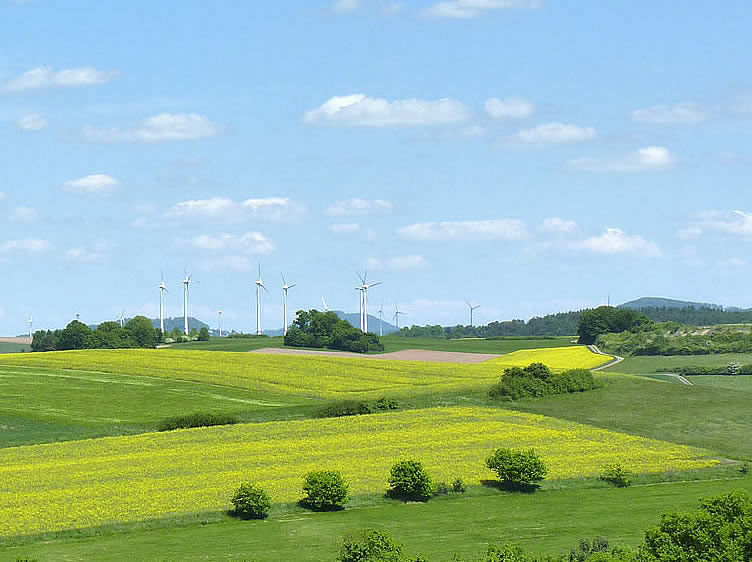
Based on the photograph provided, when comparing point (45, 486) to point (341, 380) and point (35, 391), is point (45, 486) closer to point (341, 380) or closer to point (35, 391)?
point (35, 391)

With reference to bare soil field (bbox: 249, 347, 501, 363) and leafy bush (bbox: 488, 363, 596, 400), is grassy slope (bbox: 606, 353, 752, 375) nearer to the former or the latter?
bare soil field (bbox: 249, 347, 501, 363)

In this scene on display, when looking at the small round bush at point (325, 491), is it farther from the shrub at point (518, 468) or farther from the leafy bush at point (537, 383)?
the leafy bush at point (537, 383)

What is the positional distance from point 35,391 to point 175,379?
17.3 metres

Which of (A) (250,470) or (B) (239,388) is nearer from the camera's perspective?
(A) (250,470)

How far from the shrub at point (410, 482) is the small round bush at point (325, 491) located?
3.74 meters

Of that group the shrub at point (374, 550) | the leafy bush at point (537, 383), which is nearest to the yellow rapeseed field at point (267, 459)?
the leafy bush at point (537, 383)

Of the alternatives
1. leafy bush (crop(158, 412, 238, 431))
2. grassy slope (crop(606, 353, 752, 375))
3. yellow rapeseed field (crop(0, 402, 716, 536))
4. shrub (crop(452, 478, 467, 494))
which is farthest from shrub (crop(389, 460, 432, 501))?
grassy slope (crop(606, 353, 752, 375))

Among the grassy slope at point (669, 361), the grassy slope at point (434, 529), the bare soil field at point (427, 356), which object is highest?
the bare soil field at point (427, 356)

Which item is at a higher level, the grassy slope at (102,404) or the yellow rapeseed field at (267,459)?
the grassy slope at (102,404)

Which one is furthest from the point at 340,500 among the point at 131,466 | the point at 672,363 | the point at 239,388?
the point at 672,363

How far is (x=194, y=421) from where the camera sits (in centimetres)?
8962

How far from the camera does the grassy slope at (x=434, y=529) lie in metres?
51.7

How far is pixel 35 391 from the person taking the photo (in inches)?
4333

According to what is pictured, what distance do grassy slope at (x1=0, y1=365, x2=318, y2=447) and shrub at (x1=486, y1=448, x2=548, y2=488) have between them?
1230 inches
